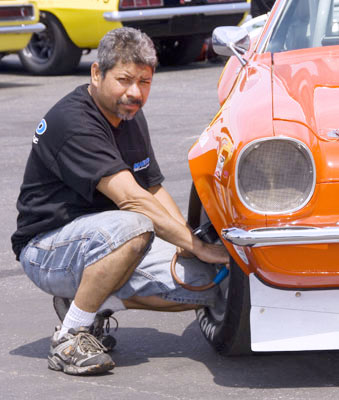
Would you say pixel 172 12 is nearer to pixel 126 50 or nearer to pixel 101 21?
pixel 101 21

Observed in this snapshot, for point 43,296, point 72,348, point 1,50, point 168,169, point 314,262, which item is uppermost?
point 314,262

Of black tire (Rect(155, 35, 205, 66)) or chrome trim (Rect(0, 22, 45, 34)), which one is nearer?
chrome trim (Rect(0, 22, 45, 34))

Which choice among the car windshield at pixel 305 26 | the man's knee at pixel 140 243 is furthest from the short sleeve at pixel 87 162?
the car windshield at pixel 305 26

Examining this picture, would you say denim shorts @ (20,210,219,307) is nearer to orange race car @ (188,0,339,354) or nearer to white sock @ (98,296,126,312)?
white sock @ (98,296,126,312)

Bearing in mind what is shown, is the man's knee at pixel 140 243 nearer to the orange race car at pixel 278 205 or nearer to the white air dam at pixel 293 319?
the orange race car at pixel 278 205

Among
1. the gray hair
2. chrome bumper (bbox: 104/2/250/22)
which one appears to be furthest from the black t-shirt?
chrome bumper (bbox: 104/2/250/22)

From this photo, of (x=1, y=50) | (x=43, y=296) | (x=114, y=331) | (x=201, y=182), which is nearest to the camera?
(x=201, y=182)

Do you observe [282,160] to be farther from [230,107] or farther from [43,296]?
[43,296]

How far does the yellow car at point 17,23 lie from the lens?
11953mm

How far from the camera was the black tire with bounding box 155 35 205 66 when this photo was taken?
14.1 meters

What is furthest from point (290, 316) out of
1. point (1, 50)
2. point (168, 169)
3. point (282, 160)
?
point (1, 50)

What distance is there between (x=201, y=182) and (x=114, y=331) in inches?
38.7

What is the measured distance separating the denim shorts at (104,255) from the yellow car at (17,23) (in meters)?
8.20

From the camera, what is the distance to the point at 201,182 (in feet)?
11.9
